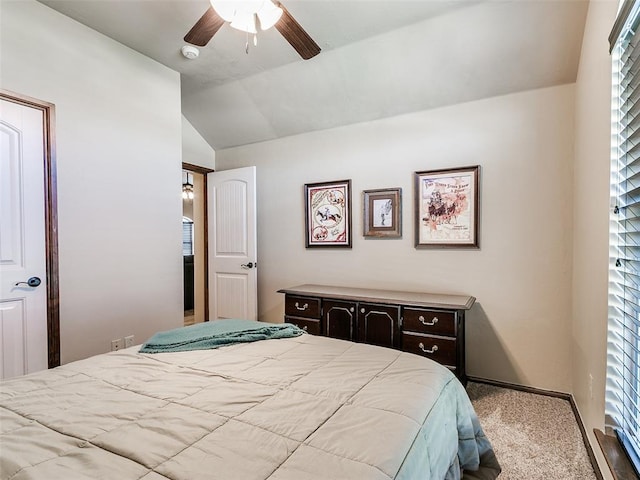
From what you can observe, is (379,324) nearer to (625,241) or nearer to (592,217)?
(592,217)

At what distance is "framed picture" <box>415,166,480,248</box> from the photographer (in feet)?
9.46

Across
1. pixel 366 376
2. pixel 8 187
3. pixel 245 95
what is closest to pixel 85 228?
pixel 8 187

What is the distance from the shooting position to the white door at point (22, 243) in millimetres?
2100

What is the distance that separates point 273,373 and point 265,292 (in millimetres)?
2716

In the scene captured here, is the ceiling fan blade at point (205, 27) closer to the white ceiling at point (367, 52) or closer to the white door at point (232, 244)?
the white ceiling at point (367, 52)

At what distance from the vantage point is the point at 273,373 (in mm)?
1356

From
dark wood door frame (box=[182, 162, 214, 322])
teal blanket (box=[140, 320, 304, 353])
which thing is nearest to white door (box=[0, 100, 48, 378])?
teal blanket (box=[140, 320, 304, 353])

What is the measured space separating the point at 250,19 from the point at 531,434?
9.65ft

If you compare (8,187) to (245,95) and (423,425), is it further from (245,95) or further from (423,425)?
(423,425)

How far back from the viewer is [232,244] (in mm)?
3994

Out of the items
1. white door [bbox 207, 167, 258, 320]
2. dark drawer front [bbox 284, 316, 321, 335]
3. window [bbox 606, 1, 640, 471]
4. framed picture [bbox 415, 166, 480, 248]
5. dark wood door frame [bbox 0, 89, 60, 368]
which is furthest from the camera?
white door [bbox 207, 167, 258, 320]

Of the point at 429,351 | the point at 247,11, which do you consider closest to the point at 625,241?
the point at 429,351

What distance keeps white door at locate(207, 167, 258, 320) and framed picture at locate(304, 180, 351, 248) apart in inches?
25.4

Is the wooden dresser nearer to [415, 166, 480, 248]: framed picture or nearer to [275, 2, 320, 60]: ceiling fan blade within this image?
[415, 166, 480, 248]: framed picture
